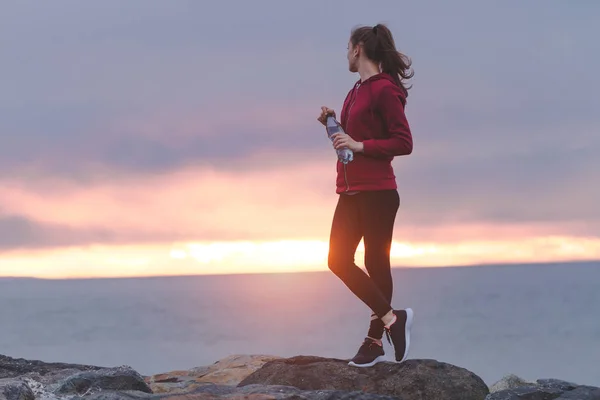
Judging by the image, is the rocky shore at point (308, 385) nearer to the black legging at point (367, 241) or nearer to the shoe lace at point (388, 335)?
the shoe lace at point (388, 335)

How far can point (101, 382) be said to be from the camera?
7496 millimetres

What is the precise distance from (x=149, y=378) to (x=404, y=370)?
3952mm

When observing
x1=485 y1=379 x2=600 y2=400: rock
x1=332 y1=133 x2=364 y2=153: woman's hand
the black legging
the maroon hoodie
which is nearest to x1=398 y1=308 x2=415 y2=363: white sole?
the black legging

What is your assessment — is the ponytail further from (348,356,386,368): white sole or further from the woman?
(348,356,386,368): white sole

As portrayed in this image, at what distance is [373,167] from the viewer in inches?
297

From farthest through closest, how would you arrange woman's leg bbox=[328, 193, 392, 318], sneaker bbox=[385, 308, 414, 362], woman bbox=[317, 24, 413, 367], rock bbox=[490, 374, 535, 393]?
rock bbox=[490, 374, 535, 393] < sneaker bbox=[385, 308, 414, 362] < woman's leg bbox=[328, 193, 392, 318] < woman bbox=[317, 24, 413, 367]

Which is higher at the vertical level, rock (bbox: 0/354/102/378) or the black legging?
the black legging

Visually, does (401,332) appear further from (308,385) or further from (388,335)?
(308,385)

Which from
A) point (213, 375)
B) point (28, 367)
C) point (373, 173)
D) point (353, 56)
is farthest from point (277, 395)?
point (28, 367)

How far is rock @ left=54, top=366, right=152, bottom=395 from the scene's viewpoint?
738 centimetres

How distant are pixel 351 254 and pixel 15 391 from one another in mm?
3152

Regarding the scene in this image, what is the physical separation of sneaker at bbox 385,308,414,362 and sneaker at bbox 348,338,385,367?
180 millimetres

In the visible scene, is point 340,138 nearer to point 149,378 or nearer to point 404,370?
point 404,370

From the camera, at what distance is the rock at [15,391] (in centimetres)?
655
